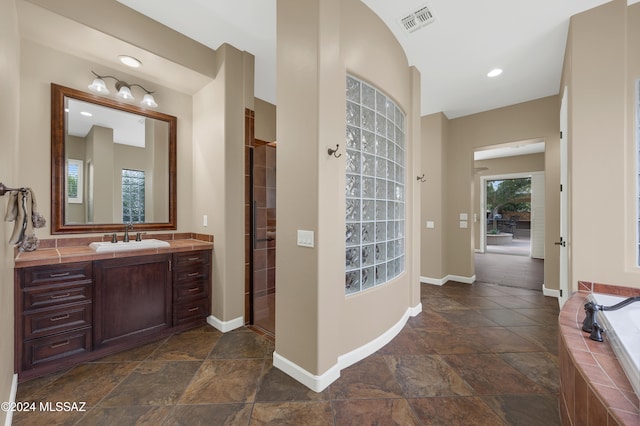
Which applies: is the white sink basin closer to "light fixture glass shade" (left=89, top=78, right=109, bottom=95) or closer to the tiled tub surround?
"light fixture glass shade" (left=89, top=78, right=109, bottom=95)

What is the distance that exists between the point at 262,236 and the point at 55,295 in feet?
5.87

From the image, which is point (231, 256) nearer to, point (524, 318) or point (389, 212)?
point (389, 212)

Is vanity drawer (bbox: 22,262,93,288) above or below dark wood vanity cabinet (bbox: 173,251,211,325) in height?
above

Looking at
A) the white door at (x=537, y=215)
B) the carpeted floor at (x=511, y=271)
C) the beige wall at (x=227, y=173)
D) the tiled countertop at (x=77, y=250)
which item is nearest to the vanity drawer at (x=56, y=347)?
the tiled countertop at (x=77, y=250)

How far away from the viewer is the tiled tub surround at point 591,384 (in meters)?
0.95

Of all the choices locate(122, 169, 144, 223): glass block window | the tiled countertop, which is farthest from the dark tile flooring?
locate(122, 169, 144, 223): glass block window

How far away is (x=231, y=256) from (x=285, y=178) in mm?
1220

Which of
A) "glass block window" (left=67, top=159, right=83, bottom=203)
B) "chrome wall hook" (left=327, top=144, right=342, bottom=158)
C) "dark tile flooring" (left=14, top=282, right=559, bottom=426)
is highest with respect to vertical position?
"chrome wall hook" (left=327, top=144, right=342, bottom=158)

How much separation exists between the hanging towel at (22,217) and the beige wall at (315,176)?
1.42 metres

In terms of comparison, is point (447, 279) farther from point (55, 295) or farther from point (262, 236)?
point (55, 295)

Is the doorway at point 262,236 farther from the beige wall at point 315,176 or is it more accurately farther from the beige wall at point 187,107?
the beige wall at point 315,176

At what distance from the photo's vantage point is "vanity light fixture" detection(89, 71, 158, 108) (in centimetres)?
236

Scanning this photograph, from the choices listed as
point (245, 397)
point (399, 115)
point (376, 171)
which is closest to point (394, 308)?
point (376, 171)

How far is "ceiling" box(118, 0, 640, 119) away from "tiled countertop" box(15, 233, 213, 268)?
2066 mm
